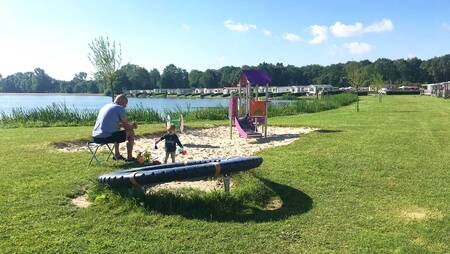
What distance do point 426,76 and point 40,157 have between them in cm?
14794

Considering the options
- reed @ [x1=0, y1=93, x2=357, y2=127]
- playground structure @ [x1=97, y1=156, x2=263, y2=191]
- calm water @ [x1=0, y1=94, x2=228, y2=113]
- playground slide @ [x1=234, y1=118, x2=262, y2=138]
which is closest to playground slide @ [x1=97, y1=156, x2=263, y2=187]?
playground structure @ [x1=97, y1=156, x2=263, y2=191]

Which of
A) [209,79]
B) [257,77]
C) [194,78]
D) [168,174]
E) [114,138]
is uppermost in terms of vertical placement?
[194,78]

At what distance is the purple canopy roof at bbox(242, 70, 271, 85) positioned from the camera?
1430cm

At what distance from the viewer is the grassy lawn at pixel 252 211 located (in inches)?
185

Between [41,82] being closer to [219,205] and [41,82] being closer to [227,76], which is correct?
[227,76]

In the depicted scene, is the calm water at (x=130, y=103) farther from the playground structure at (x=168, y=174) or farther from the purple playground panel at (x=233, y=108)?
the playground structure at (x=168, y=174)

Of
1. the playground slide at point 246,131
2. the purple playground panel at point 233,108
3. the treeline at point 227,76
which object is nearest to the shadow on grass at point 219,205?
the playground slide at point 246,131

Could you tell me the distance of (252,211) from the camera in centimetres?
586

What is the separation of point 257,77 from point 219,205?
904 cm

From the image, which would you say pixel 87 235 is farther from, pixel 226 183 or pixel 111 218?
pixel 226 183

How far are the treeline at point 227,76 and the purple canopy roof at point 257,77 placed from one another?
374 feet

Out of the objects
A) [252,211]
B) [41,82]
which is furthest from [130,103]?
[41,82]

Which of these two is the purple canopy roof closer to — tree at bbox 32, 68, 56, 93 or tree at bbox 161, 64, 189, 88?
tree at bbox 161, 64, 189, 88

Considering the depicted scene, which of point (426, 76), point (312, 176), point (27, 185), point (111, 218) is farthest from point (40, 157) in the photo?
point (426, 76)
